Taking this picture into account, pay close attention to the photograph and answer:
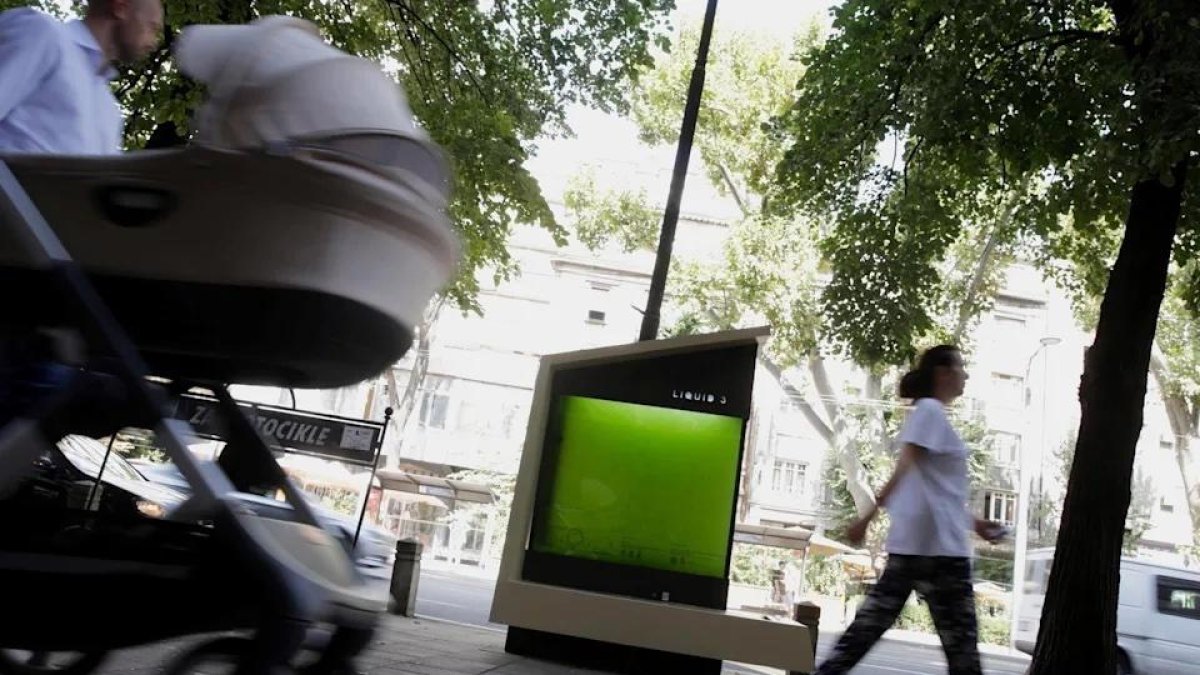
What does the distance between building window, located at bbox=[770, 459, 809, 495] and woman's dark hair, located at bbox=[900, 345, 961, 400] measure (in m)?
44.7

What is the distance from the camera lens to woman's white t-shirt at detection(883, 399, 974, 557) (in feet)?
15.9

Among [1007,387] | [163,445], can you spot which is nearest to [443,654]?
[163,445]

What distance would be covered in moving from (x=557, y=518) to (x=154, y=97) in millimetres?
5589

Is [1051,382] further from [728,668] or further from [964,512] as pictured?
[964,512]

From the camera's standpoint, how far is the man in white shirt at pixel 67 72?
2.28m

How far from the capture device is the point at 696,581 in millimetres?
8477

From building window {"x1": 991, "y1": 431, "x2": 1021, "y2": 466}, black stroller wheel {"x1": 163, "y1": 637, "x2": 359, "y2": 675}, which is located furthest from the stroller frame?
building window {"x1": 991, "y1": 431, "x2": 1021, "y2": 466}

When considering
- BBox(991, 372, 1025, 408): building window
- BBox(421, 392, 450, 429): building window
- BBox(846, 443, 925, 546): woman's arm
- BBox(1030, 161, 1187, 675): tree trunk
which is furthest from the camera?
BBox(421, 392, 450, 429): building window

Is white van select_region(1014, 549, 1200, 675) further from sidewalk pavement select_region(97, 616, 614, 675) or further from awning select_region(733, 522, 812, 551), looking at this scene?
awning select_region(733, 522, 812, 551)

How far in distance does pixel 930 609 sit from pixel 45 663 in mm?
3541

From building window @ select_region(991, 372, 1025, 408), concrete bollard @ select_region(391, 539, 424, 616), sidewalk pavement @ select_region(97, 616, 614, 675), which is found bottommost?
sidewalk pavement @ select_region(97, 616, 614, 675)

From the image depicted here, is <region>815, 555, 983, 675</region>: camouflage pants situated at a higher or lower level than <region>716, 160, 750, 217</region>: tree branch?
lower

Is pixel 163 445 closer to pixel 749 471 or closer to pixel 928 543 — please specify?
pixel 928 543

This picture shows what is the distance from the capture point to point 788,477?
49.4 m
